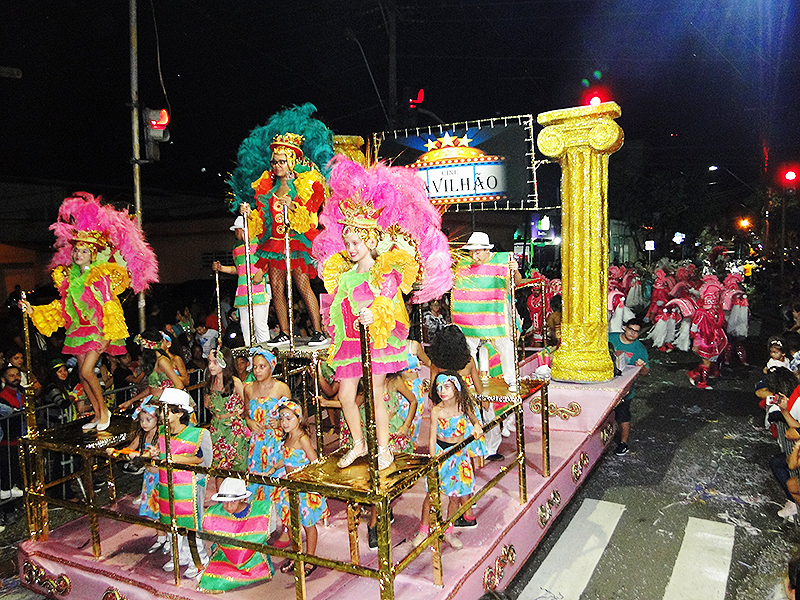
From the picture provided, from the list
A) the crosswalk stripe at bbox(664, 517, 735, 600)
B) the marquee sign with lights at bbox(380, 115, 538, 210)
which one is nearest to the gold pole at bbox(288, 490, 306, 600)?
the crosswalk stripe at bbox(664, 517, 735, 600)

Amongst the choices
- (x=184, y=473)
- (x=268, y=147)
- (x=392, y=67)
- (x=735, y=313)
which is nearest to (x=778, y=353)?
(x=268, y=147)

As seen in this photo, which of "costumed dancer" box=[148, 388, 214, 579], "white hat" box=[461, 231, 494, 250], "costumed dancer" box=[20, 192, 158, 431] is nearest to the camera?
"costumed dancer" box=[148, 388, 214, 579]

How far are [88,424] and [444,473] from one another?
11.6 feet

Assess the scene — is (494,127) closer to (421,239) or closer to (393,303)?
(421,239)

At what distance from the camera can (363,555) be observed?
186 inches

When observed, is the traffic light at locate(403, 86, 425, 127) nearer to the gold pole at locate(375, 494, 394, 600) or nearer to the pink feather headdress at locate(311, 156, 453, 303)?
the pink feather headdress at locate(311, 156, 453, 303)

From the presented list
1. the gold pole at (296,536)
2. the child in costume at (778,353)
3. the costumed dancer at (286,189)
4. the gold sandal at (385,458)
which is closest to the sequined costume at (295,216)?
the costumed dancer at (286,189)

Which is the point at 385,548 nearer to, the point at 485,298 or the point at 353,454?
the point at 353,454

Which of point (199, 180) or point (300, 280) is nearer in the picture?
point (300, 280)

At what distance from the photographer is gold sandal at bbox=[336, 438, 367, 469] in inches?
163

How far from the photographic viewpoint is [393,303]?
418cm

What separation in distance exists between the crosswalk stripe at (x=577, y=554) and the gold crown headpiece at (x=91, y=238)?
202 inches

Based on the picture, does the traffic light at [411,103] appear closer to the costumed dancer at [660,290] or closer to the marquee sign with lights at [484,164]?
the marquee sign with lights at [484,164]

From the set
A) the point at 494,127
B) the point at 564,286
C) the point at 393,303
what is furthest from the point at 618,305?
the point at 393,303
